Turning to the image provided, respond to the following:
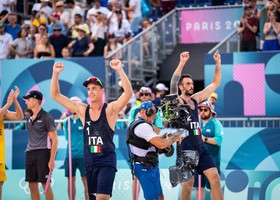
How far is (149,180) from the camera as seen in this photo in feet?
43.0

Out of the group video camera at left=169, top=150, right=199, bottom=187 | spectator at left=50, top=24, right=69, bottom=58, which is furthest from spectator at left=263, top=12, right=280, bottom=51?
video camera at left=169, top=150, right=199, bottom=187

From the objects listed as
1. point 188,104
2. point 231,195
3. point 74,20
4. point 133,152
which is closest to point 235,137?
point 231,195

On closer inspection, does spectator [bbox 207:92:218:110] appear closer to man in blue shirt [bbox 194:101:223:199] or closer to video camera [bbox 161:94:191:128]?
man in blue shirt [bbox 194:101:223:199]

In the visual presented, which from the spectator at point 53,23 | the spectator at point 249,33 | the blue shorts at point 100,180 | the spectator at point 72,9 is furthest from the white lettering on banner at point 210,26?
the blue shorts at point 100,180

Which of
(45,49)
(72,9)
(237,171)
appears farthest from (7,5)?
(237,171)

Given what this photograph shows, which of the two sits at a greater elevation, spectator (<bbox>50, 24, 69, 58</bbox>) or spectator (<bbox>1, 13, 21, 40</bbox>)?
spectator (<bbox>1, 13, 21, 40</bbox>)

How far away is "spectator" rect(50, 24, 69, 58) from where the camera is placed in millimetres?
21789

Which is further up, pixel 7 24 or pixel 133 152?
pixel 7 24

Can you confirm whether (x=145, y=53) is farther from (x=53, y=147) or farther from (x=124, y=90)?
(x=124, y=90)

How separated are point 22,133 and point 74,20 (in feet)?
17.6

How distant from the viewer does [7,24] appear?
23.7 m

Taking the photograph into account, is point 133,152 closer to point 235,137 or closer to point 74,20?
point 235,137

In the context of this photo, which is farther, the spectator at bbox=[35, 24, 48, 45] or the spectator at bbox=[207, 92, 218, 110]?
the spectator at bbox=[35, 24, 48, 45]

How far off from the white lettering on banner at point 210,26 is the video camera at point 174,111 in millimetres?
10112
